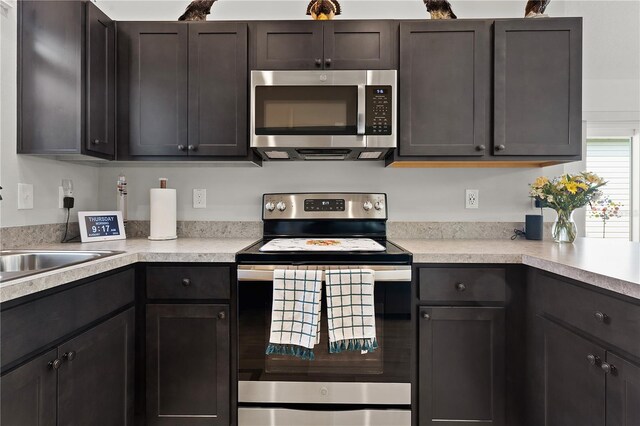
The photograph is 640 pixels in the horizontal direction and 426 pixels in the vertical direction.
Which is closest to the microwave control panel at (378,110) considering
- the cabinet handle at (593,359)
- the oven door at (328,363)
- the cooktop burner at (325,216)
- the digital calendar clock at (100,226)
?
the cooktop burner at (325,216)

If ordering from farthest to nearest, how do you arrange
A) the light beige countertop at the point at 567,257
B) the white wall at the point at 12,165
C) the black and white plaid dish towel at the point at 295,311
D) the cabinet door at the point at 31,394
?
the white wall at the point at 12,165
the black and white plaid dish towel at the point at 295,311
the light beige countertop at the point at 567,257
the cabinet door at the point at 31,394

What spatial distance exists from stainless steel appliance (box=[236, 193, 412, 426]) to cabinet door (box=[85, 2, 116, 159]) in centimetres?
97

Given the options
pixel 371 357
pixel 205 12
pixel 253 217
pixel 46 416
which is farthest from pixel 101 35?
pixel 371 357

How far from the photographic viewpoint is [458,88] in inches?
75.1

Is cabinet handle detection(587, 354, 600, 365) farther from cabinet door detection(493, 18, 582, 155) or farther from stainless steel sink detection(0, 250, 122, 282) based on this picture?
stainless steel sink detection(0, 250, 122, 282)

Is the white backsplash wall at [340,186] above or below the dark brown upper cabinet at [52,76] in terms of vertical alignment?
below

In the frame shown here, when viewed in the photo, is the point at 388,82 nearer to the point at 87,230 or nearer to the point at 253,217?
the point at 253,217

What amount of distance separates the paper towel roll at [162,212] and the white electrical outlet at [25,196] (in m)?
0.53

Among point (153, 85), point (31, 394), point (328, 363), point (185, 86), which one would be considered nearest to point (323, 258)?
point (328, 363)

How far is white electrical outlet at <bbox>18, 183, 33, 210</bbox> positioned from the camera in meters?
1.70

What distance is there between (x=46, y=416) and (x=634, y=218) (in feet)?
10.4

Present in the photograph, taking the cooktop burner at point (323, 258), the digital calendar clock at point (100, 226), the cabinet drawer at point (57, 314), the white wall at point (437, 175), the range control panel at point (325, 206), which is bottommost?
the cabinet drawer at point (57, 314)

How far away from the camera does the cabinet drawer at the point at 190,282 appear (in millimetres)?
1614

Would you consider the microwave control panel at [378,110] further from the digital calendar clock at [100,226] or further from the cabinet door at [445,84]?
the digital calendar clock at [100,226]
